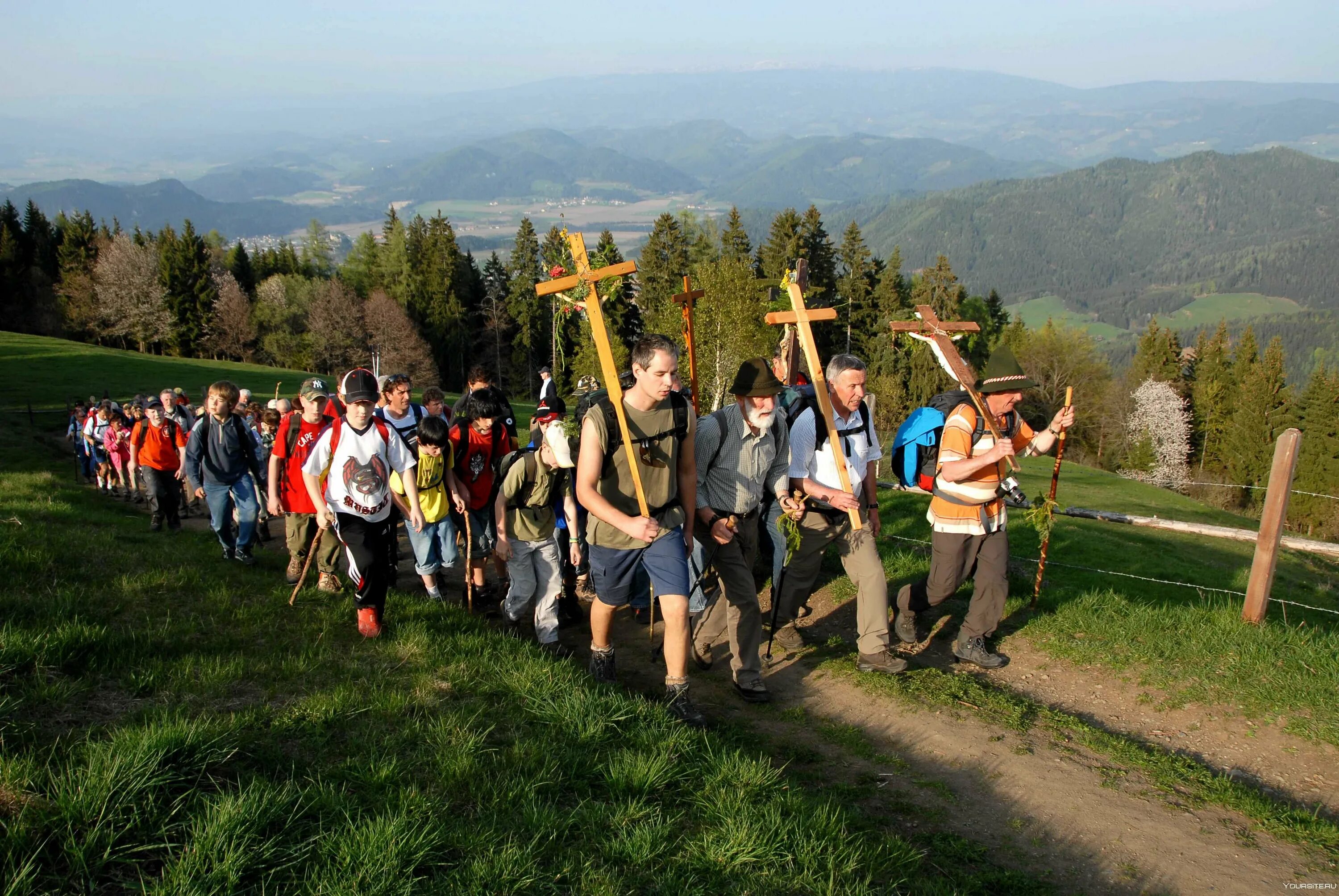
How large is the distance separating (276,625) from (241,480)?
420 cm

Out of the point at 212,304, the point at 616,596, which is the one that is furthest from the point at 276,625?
the point at 212,304

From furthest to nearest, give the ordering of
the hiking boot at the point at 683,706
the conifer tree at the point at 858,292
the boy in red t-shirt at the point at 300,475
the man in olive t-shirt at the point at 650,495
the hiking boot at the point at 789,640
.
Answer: the conifer tree at the point at 858,292
the boy in red t-shirt at the point at 300,475
the hiking boot at the point at 789,640
the hiking boot at the point at 683,706
the man in olive t-shirt at the point at 650,495

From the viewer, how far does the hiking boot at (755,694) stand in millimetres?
6336

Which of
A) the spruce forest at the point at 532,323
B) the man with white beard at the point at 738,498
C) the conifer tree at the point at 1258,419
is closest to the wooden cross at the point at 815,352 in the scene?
the man with white beard at the point at 738,498

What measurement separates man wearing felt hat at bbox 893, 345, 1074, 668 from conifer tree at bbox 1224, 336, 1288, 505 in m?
67.1

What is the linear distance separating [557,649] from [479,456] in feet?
7.16

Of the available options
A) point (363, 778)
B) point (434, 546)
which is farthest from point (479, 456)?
point (363, 778)

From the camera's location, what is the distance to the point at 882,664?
671 cm

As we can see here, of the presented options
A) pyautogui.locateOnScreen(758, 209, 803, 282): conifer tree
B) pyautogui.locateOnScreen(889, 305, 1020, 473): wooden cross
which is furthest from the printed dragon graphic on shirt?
pyautogui.locateOnScreen(758, 209, 803, 282): conifer tree

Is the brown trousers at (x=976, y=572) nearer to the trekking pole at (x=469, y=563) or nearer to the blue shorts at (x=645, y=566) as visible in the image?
the blue shorts at (x=645, y=566)

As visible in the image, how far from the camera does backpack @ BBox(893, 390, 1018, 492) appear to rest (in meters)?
7.06

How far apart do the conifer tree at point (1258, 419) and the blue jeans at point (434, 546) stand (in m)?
69.1

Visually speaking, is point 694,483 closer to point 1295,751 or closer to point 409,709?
point 409,709

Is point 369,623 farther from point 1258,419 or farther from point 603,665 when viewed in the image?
point 1258,419
